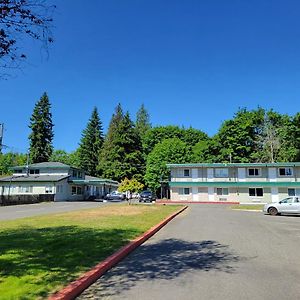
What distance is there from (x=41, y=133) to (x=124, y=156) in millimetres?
19994

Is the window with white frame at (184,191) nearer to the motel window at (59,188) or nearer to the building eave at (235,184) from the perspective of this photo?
the building eave at (235,184)

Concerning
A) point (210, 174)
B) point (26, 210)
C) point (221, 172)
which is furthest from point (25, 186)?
point (221, 172)

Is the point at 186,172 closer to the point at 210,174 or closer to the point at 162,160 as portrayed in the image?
the point at 210,174

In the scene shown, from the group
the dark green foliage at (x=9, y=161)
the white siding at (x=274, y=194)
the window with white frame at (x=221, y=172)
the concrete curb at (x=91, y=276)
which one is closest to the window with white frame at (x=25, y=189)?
the window with white frame at (x=221, y=172)

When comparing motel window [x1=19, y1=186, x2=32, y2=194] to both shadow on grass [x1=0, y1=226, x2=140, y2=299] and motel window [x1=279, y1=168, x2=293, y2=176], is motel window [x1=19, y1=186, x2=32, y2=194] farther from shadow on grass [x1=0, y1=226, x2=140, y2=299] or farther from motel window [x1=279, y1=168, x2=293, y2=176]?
shadow on grass [x1=0, y1=226, x2=140, y2=299]

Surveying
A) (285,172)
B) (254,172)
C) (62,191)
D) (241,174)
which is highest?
(254,172)

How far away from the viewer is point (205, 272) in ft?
23.6

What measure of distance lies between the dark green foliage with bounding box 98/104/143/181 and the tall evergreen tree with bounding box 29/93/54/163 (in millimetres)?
12866

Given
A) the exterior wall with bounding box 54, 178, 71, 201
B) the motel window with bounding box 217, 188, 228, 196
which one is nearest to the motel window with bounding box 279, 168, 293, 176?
the motel window with bounding box 217, 188, 228, 196

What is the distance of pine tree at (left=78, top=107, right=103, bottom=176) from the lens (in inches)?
3282

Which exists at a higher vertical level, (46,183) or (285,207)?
(46,183)

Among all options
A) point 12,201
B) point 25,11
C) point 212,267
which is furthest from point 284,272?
point 12,201

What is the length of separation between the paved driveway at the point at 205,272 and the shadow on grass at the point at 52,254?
2.13 feet

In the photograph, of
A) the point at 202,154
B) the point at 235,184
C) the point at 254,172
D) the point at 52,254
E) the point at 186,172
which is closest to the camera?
the point at 52,254
